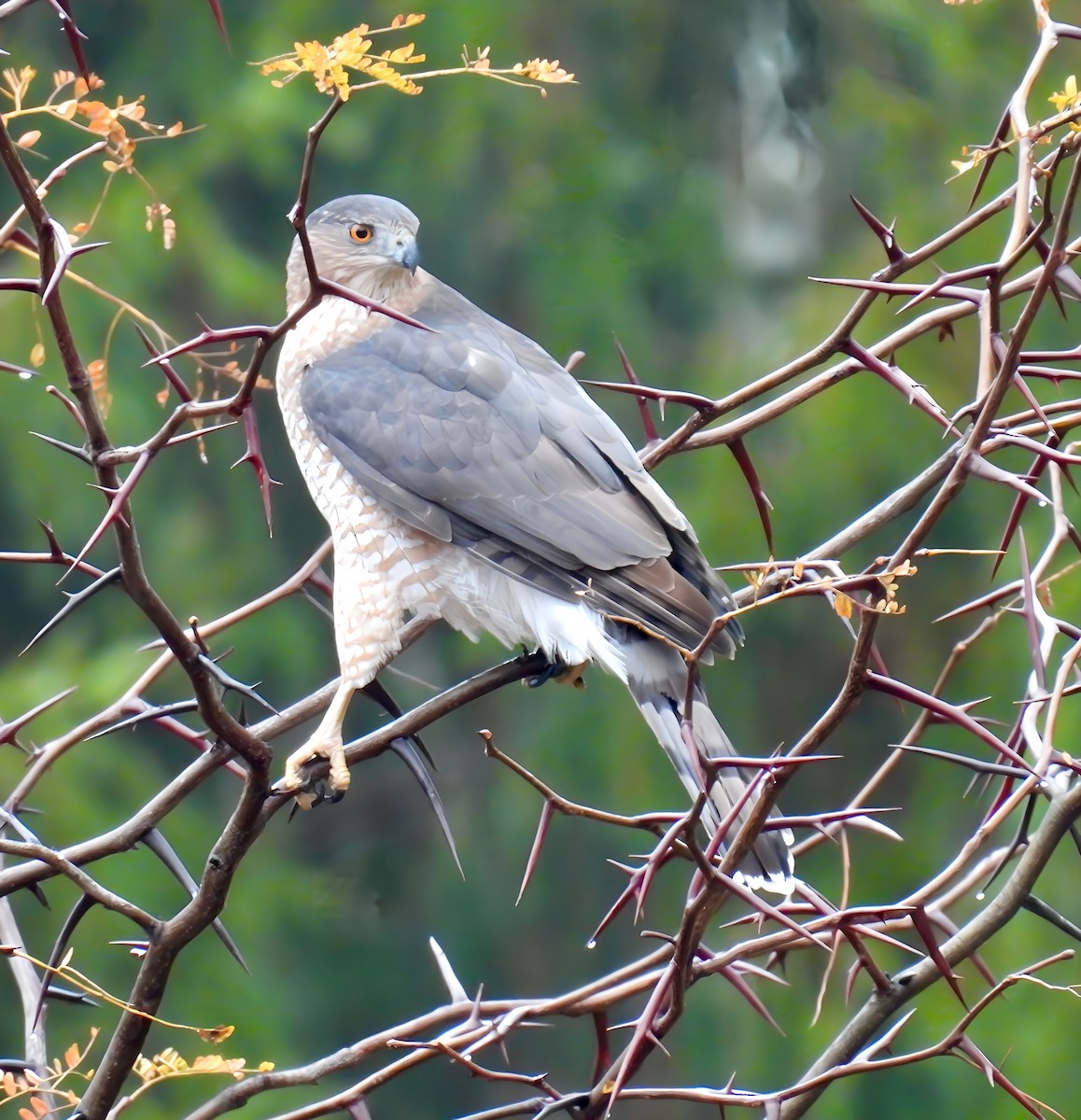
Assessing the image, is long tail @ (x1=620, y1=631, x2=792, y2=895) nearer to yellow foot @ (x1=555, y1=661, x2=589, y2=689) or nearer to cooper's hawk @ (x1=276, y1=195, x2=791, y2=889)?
cooper's hawk @ (x1=276, y1=195, x2=791, y2=889)

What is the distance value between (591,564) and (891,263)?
78cm

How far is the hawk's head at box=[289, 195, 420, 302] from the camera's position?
2.66m

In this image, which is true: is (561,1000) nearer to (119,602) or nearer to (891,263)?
(891,263)

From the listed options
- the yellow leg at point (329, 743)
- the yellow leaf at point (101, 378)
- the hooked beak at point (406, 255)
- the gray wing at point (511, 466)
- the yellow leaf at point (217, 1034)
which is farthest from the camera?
the hooked beak at point (406, 255)

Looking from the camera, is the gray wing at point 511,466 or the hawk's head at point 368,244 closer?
the gray wing at point 511,466

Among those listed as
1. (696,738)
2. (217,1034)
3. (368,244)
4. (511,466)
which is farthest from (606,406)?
(217,1034)

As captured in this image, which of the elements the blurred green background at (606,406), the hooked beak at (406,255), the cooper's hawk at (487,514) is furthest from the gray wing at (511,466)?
the blurred green background at (606,406)

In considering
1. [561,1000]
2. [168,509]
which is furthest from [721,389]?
[561,1000]

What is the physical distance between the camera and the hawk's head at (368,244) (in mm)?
2656

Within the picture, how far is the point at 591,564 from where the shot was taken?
6.88 feet

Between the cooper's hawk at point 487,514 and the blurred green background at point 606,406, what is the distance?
2214 mm

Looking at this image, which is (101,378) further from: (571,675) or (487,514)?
(571,675)

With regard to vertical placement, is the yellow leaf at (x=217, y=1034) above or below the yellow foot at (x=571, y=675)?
above

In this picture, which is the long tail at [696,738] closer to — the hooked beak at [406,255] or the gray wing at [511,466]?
the gray wing at [511,466]
